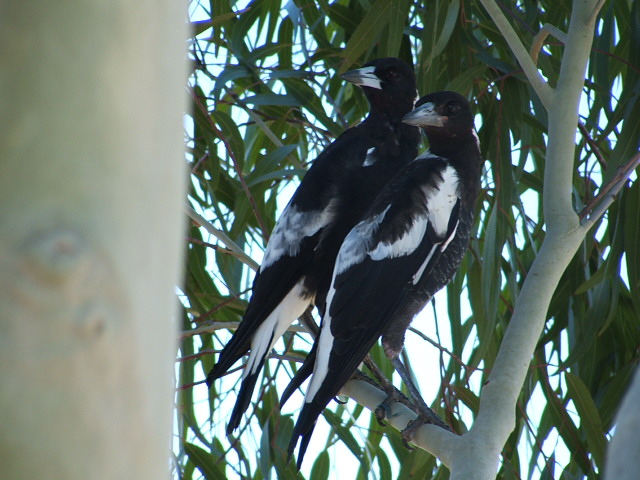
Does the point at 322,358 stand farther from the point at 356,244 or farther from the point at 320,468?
the point at 320,468

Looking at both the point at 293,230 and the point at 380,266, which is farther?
the point at 293,230

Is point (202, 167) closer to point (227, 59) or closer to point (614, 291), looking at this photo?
point (227, 59)

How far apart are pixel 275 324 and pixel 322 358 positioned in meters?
0.21

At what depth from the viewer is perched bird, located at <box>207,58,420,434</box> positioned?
1697 mm

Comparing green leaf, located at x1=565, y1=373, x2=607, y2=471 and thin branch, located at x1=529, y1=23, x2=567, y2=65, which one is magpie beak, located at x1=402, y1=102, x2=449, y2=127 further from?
green leaf, located at x1=565, y1=373, x2=607, y2=471

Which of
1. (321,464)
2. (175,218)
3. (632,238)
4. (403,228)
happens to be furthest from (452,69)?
(175,218)

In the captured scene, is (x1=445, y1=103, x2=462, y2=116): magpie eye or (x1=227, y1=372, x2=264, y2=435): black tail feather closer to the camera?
(x1=227, y1=372, x2=264, y2=435): black tail feather

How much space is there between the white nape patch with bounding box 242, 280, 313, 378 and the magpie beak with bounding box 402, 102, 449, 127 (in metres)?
0.38

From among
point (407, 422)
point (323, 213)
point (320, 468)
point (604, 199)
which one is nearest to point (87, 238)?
point (604, 199)

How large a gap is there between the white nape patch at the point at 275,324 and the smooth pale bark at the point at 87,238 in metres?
1.32

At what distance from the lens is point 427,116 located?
1.81m

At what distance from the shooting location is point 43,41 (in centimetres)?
32

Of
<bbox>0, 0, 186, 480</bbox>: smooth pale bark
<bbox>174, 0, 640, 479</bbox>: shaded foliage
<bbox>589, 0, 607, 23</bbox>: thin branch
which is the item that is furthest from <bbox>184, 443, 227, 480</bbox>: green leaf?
<bbox>0, 0, 186, 480</bbox>: smooth pale bark

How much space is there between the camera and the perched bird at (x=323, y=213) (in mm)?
1697
